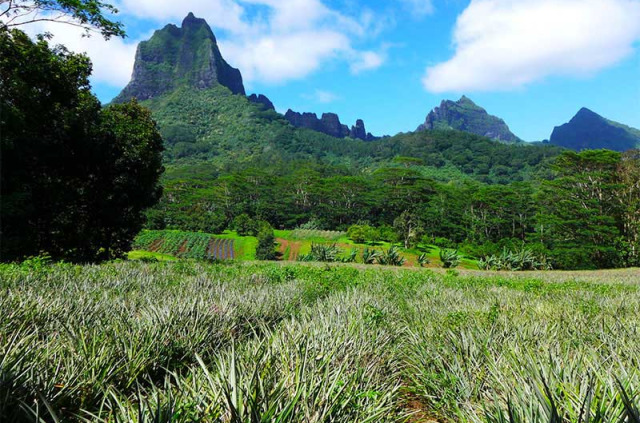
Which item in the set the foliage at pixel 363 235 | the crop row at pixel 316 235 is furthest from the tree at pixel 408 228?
the crop row at pixel 316 235

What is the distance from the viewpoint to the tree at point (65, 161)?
11.4 m

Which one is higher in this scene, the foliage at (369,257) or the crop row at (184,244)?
the foliage at (369,257)

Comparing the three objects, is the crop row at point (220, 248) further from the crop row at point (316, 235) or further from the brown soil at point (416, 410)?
the brown soil at point (416, 410)

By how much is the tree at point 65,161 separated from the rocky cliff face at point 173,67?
17761 centimetres

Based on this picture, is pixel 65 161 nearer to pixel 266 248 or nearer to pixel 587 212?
pixel 266 248

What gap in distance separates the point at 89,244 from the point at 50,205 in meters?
2.60

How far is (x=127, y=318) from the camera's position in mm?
3926

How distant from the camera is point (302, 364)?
262 cm

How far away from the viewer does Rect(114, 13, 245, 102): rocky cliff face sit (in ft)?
579

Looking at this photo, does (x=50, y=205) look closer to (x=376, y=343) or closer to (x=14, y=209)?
(x=14, y=209)

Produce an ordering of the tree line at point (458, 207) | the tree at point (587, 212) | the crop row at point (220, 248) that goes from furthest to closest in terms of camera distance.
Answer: the crop row at point (220, 248) < the tree line at point (458, 207) < the tree at point (587, 212)

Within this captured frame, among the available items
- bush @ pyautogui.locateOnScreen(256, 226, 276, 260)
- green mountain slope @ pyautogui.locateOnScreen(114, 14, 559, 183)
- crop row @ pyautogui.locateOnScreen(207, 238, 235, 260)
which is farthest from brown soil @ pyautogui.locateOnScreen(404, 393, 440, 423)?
green mountain slope @ pyautogui.locateOnScreen(114, 14, 559, 183)

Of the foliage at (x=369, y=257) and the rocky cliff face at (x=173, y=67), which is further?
the rocky cliff face at (x=173, y=67)

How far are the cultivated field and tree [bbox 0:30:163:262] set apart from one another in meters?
7.87
